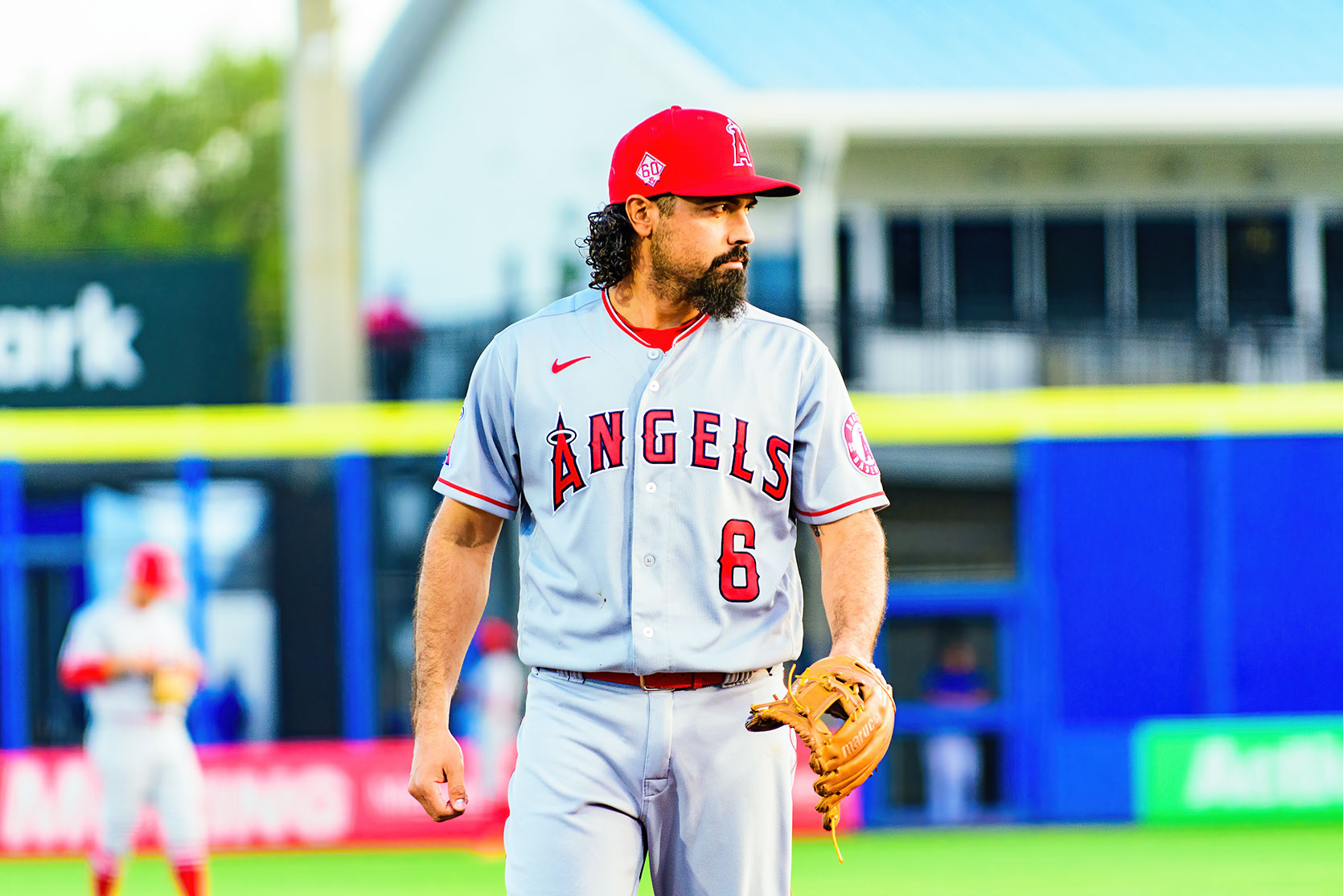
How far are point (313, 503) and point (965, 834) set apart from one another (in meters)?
5.47

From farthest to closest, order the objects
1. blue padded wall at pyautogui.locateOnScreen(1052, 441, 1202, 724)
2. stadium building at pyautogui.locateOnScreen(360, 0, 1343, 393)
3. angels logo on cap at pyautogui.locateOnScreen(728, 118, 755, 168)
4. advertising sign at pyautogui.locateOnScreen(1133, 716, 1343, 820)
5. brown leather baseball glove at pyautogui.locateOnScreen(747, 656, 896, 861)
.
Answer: stadium building at pyautogui.locateOnScreen(360, 0, 1343, 393)
blue padded wall at pyautogui.locateOnScreen(1052, 441, 1202, 724)
advertising sign at pyautogui.locateOnScreen(1133, 716, 1343, 820)
angels logo on cap at pyautogui.locateOnScreen(728, 118, 755, 168)
brown leather baseball glove at pyautogui.locateOnScreen(747, 656, 896, 861)

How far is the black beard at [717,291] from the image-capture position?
3.58 meters

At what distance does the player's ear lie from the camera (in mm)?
3623

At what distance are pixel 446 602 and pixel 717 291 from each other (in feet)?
2.69

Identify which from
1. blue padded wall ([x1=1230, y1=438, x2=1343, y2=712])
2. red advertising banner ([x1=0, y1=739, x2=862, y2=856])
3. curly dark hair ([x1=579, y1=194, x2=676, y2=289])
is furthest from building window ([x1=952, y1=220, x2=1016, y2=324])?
curly dark hair ([x1=579, y1=194, x2=676, y2=289])

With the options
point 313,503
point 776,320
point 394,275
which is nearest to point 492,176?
point 394,275

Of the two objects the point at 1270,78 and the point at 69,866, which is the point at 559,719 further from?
the point at 1270,78

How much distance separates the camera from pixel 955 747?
45.9ft

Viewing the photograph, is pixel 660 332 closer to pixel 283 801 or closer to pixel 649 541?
pixel 649 541

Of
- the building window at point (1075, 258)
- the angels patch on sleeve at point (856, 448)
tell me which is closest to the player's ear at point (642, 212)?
the angels patch on sleeve at point (856, 448)

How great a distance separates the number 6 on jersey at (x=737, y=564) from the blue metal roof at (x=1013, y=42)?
1354 centimetres

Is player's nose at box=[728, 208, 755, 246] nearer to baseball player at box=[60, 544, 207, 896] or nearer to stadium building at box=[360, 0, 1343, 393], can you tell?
baseball player at box=[60, 544, 207, 896]

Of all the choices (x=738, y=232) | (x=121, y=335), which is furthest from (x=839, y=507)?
(x=121, y=335)

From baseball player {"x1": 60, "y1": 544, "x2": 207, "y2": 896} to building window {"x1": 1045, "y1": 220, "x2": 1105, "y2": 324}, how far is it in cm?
1100
